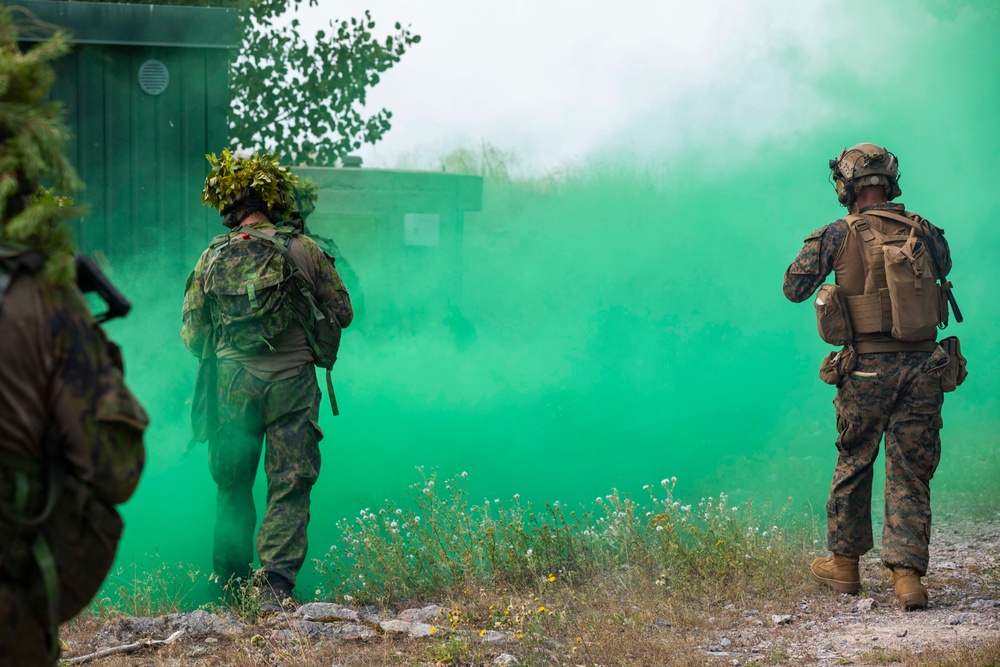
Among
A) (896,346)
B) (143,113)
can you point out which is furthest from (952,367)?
(143,113)

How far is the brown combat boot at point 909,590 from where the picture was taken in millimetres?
4520

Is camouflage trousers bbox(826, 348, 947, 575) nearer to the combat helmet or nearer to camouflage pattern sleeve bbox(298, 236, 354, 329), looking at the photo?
camouflage pattern sleeve bbox(298, 236, 354, 329)

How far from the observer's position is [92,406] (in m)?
2.09

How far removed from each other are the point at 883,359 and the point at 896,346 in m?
0.08

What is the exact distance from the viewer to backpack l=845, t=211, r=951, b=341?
15.1ft

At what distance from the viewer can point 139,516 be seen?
244 inches

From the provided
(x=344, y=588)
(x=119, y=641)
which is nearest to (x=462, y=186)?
(x=344, y=588)

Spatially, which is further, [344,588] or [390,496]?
[390,496]

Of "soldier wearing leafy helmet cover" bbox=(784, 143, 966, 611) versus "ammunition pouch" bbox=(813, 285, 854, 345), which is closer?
"soldier wearing leafy helmet cover" bbox=(784, 143, 966, 611)

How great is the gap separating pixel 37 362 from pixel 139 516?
177 inches

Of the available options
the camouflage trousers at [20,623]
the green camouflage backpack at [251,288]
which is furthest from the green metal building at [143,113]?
the camouflage trousers at [20,623]

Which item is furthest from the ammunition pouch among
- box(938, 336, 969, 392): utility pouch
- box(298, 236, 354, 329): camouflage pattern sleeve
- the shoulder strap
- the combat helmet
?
the combat helmet

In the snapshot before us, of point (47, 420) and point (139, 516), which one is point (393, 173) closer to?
point (139, 516)

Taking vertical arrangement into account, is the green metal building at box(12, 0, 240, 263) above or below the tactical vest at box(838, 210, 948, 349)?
above
